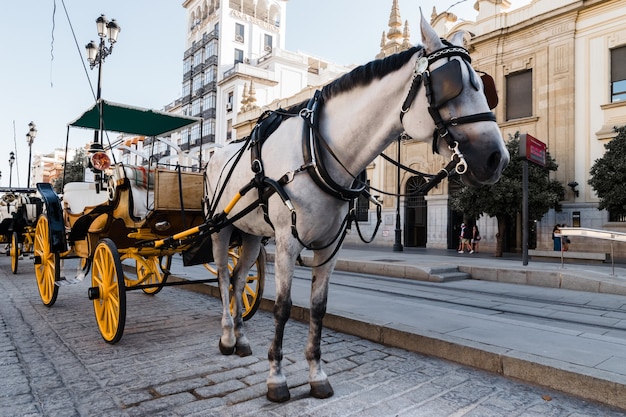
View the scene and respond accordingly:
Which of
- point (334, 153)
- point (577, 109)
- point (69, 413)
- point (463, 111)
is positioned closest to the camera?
point (463, 111)

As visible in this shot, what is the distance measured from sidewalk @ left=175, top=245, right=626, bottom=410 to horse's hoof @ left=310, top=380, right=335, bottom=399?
1418mm

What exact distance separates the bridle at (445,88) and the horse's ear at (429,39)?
0.04 m

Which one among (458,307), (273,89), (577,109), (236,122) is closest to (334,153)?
(458,307)

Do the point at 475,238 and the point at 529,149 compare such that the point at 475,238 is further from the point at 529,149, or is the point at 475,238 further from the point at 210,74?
the point at 210,74

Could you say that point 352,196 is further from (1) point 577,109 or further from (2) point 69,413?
(1) point 577,109

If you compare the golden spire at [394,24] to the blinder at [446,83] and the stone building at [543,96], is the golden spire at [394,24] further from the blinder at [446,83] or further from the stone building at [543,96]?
the blinder at [446,83]

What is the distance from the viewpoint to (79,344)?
4418 mm

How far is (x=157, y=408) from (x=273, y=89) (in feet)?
150

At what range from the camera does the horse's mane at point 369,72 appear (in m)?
2.80

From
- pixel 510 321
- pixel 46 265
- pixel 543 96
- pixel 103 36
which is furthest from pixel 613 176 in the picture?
pixel 103 36

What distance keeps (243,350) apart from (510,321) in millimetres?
3248

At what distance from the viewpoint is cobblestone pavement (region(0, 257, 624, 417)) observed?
2924mm

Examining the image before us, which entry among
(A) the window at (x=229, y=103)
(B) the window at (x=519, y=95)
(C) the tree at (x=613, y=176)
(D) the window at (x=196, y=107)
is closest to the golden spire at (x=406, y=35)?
(B) the window at (x=519, y=95)

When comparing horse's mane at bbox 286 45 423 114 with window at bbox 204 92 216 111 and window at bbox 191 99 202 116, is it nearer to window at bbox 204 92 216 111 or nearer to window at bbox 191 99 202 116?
window at bbox 204 92 216 111
